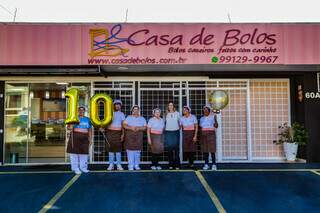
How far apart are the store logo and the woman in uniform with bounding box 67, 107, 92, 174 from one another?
1618 millimetres

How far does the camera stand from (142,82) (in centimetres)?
960

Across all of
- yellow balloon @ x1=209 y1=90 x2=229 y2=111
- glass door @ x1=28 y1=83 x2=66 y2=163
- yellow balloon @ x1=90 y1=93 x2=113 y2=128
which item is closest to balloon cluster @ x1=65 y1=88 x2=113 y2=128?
yellow balloon @ x1=90 y1=93 x2=113 y2=128

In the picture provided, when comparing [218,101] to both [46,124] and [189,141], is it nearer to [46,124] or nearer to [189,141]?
[189,141]

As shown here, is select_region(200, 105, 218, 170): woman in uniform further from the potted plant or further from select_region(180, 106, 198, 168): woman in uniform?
the potted plant

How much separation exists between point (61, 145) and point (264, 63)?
6271 millimetres

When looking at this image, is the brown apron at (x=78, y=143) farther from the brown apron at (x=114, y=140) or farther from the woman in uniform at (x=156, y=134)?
the woman in uniform at (x=156, y=134)

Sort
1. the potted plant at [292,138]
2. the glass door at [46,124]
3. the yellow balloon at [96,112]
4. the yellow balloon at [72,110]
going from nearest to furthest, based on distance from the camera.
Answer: the yellow balloon at [72,110] → the yellow balloon at [96,112] → the potted plant at [292,138] → the glass door at [46,124]

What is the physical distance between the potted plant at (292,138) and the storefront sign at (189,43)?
1979 mm

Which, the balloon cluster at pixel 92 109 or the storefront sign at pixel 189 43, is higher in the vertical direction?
the storefront sign at pixel 189 43

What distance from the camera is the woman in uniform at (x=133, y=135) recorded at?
27.6ft

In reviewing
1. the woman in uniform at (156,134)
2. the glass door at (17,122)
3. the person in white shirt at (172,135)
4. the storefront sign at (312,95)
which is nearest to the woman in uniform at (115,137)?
the woman in uniform at (156,134)

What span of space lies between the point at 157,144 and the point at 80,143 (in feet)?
6.44

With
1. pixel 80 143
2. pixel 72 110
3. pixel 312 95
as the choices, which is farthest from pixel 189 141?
pixel 312 95

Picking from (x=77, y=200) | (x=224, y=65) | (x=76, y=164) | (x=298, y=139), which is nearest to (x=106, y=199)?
(x=77, y=200)
